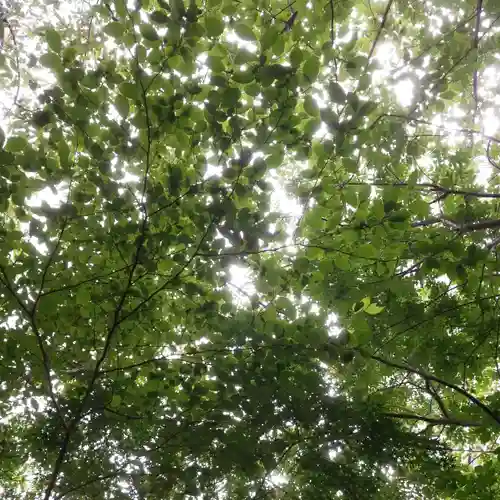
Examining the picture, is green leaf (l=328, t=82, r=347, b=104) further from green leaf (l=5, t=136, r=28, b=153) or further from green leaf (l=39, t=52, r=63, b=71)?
green leaf (l=5, t=136, r=28, b=153)

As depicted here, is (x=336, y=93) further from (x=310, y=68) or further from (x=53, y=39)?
(x=53, y=39)

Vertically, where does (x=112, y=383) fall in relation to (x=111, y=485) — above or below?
above

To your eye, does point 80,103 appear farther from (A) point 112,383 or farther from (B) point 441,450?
(B) point 441,450

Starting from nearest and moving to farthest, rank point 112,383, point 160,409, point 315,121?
point 315,121
point 112,383
point 160,409

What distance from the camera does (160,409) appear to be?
1.92 meters

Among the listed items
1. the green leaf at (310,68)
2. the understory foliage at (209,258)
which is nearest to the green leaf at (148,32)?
the understory foliage at (209,258)

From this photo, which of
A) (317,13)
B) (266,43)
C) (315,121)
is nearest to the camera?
(266,43)

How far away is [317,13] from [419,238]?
1.00 m

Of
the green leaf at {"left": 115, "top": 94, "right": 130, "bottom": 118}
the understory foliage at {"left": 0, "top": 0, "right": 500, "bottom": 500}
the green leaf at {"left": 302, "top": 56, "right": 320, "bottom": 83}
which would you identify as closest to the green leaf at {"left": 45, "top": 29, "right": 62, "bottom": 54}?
the understory foliage at {"left": 0, "top": 0, "right": 500, "bottom": 500}

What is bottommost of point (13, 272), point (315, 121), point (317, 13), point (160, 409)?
point (160, 409)

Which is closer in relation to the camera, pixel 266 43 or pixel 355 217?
pixel 266 43

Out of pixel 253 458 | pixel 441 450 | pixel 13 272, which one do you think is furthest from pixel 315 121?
pixel 441 450

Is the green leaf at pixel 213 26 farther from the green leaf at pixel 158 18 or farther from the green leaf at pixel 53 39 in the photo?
the green leaf at pixel 53 39

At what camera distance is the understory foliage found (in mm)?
1444
